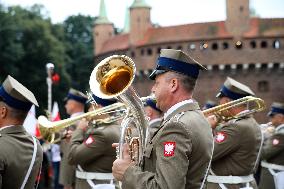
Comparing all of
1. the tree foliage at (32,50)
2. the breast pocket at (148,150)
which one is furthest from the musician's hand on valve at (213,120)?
the tree foliage at (32,50)

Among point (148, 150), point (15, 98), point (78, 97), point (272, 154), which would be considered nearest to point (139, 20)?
Result: point (78, 97)

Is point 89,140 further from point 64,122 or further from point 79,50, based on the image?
point 79,50

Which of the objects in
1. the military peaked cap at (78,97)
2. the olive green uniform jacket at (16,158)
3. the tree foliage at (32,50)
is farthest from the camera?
the tree foliage at (32,50)

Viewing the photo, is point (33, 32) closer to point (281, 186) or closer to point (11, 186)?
point (281, 186)

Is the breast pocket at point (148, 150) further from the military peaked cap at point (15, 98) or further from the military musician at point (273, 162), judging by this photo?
the military musician at point (273, 162)

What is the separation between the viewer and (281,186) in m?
9.46

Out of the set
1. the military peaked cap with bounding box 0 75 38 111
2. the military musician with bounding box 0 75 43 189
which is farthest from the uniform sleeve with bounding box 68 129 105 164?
the military peaked cap with bounding box 0 75 38 111

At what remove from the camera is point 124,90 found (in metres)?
4.42

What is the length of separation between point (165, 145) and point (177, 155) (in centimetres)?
12

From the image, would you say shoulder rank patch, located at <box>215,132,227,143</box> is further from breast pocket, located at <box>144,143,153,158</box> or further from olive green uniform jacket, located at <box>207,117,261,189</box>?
breast pocket, located at <box>144,143,153,158</box>

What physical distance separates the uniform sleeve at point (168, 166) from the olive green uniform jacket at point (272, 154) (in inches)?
228

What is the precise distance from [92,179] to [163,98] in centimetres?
366

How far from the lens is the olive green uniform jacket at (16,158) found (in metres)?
4.76

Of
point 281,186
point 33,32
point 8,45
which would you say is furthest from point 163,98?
point 33,32
